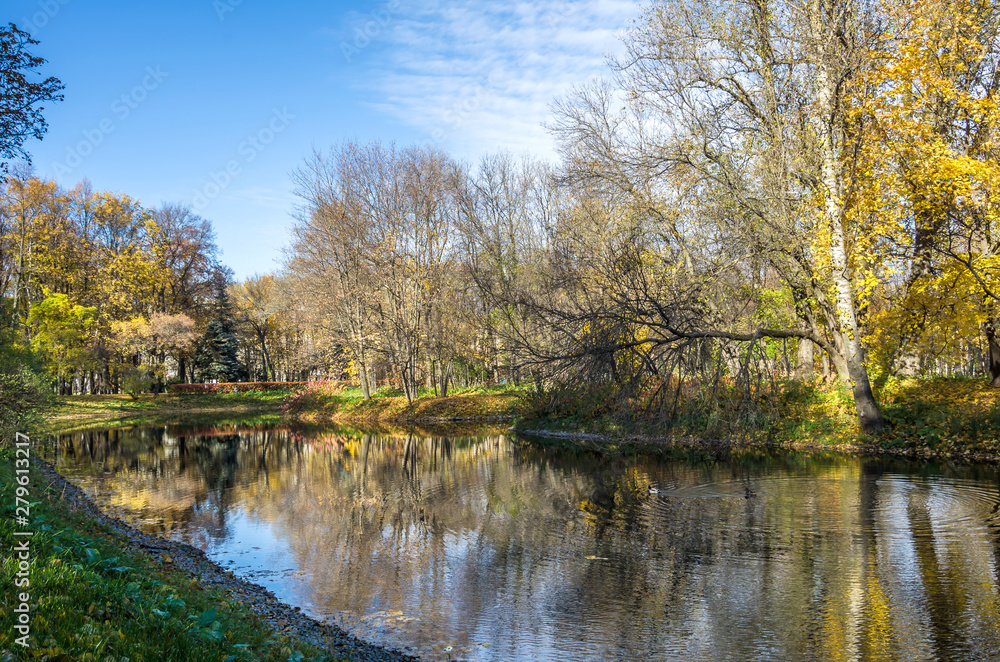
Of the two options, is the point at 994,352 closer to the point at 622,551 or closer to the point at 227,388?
the point at 622,551

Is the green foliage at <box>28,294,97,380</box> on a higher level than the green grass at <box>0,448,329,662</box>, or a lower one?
higher

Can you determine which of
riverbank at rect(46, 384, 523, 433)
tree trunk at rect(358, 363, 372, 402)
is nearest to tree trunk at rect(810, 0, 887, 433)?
riverbank at rect(46, 384, 523, 433)

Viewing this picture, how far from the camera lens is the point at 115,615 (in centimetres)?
496

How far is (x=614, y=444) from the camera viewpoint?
77.6 feet

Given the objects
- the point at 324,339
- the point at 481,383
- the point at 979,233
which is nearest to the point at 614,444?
the point at 979,233

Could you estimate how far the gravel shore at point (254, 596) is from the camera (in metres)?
6.74

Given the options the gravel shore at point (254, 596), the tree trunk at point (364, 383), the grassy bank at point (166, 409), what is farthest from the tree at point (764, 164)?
the grassy bank at point (166, 409)

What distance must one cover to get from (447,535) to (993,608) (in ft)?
26.2

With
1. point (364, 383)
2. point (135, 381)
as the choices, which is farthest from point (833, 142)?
point (135, 381)

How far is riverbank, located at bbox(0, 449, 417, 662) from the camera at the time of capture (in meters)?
4.34

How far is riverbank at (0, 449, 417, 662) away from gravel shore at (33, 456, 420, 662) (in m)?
0.02

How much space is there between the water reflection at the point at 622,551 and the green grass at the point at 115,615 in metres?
1.79

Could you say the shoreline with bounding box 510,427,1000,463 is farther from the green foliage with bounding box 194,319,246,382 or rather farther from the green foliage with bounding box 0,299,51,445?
the green foliage with bounding box 194,319,246,382

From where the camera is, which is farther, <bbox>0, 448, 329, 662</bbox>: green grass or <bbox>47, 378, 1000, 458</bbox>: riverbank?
<bbox>47, 378, 1000, 458</bbox>: riverbank
